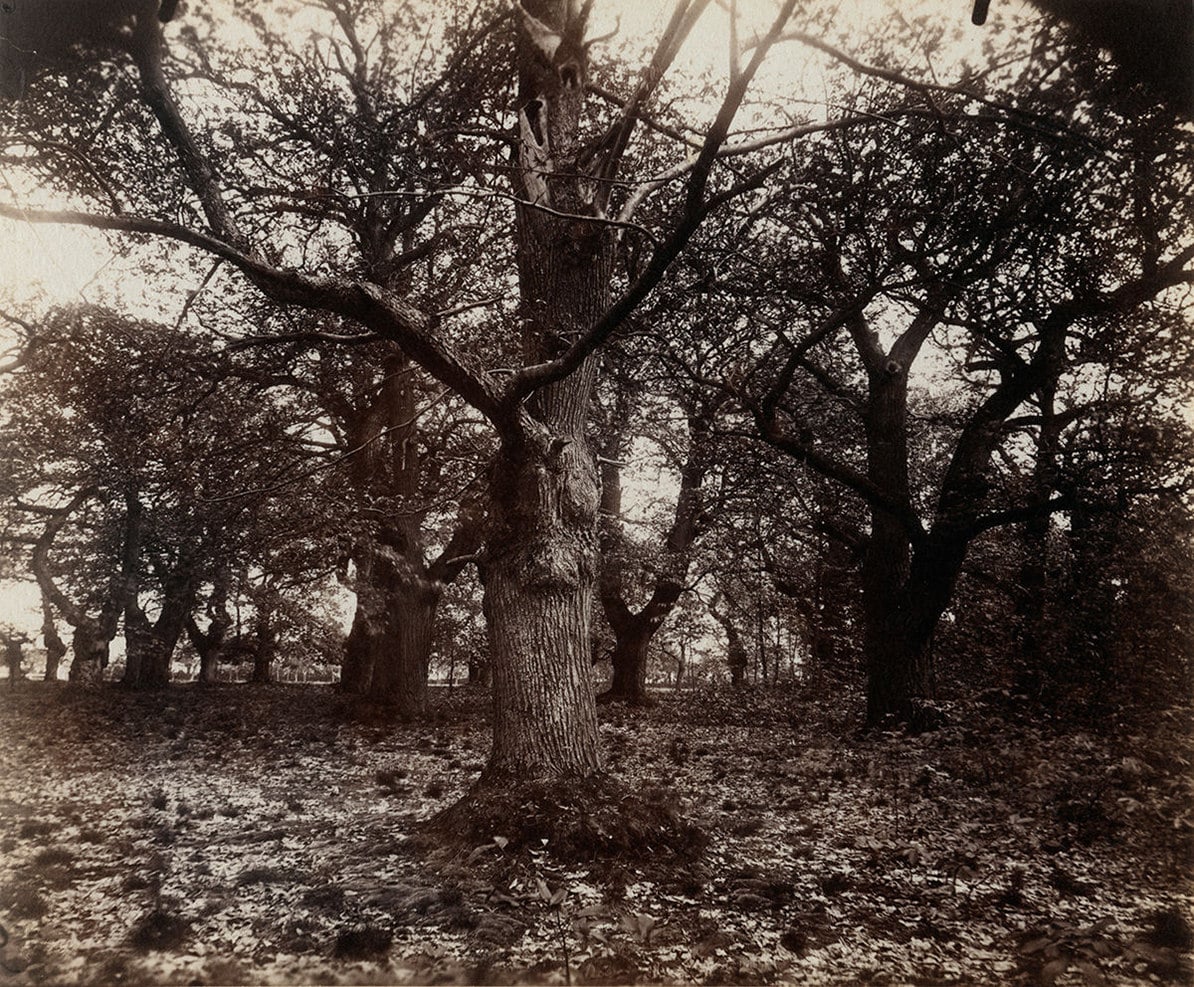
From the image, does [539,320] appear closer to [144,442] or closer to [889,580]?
[144,442]

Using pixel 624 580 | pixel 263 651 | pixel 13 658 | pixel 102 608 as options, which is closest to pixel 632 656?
pixel 624 580

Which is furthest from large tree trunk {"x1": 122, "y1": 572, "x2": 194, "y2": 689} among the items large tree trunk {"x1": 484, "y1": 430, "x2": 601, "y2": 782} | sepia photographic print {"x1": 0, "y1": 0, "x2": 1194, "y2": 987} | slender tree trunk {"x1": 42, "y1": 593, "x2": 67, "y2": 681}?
large tree trunk {"x1": 484, "y1": 430, "x2": 601, "y2": 782}

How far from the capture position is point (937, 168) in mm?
6457

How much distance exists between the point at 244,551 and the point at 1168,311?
1229 cm

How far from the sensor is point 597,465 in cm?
760

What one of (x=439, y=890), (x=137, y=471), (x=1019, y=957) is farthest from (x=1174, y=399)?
(x=137, y=471)

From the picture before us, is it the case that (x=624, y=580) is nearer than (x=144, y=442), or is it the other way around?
(x=144, y=442)

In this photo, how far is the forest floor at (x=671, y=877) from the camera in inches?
127

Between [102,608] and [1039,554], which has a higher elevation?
[1039,554]

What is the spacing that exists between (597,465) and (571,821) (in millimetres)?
4049

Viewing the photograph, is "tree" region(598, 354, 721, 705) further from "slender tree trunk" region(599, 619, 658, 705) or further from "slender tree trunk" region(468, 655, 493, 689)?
"slender tree trunk" region(468, 655, 493, 689)

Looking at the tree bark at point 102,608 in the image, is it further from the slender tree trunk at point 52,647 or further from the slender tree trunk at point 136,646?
the slender tree trunk at point 52,647

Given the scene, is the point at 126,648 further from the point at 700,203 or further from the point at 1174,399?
the point at 1174,399

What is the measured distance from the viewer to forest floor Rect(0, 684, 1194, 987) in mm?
3236
